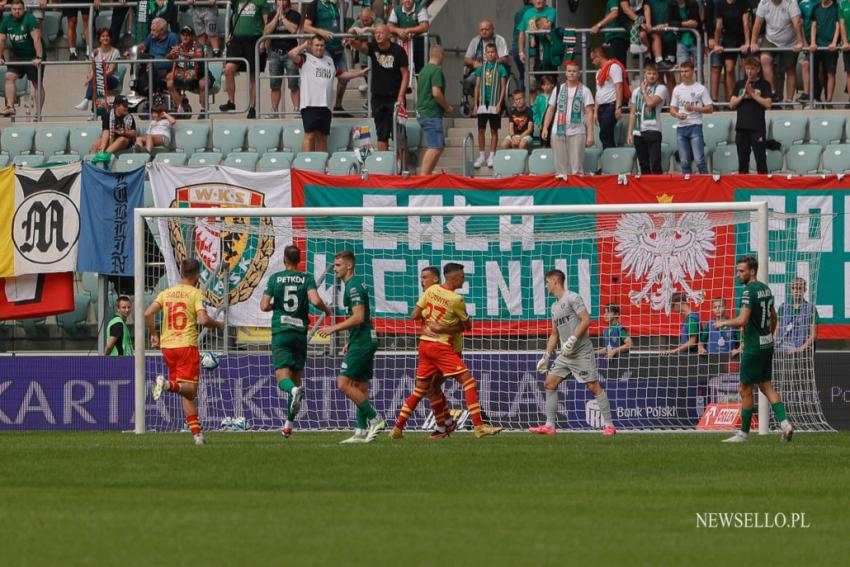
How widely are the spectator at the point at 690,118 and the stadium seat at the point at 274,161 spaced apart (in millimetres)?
6014

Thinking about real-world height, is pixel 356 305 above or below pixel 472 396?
above

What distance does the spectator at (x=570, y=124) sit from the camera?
79.5ft

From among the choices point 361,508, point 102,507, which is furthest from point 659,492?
point 102,507

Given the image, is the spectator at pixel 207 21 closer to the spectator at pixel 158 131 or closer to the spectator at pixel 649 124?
the spectator at pixel 158 131

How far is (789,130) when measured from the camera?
2500 centimetres

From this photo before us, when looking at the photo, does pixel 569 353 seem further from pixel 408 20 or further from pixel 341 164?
pixel 408 20

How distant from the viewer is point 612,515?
1147 centimetres

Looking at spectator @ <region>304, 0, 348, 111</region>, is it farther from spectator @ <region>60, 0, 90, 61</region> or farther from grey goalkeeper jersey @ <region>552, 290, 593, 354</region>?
grey goalkeeper jersey @ <region>552, 290, 593, 354</region>

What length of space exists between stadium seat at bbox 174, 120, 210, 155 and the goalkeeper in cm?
927

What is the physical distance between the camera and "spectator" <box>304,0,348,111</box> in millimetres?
27469

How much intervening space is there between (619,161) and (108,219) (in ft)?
24.9

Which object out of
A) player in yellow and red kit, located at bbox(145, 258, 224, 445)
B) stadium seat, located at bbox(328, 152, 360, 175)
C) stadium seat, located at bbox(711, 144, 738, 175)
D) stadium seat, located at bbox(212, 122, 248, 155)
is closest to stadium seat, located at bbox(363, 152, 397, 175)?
stadium seat, located at bbox(328, 152, 360, 175)

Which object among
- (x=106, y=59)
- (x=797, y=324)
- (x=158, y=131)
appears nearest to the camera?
(x=797, y=324)
